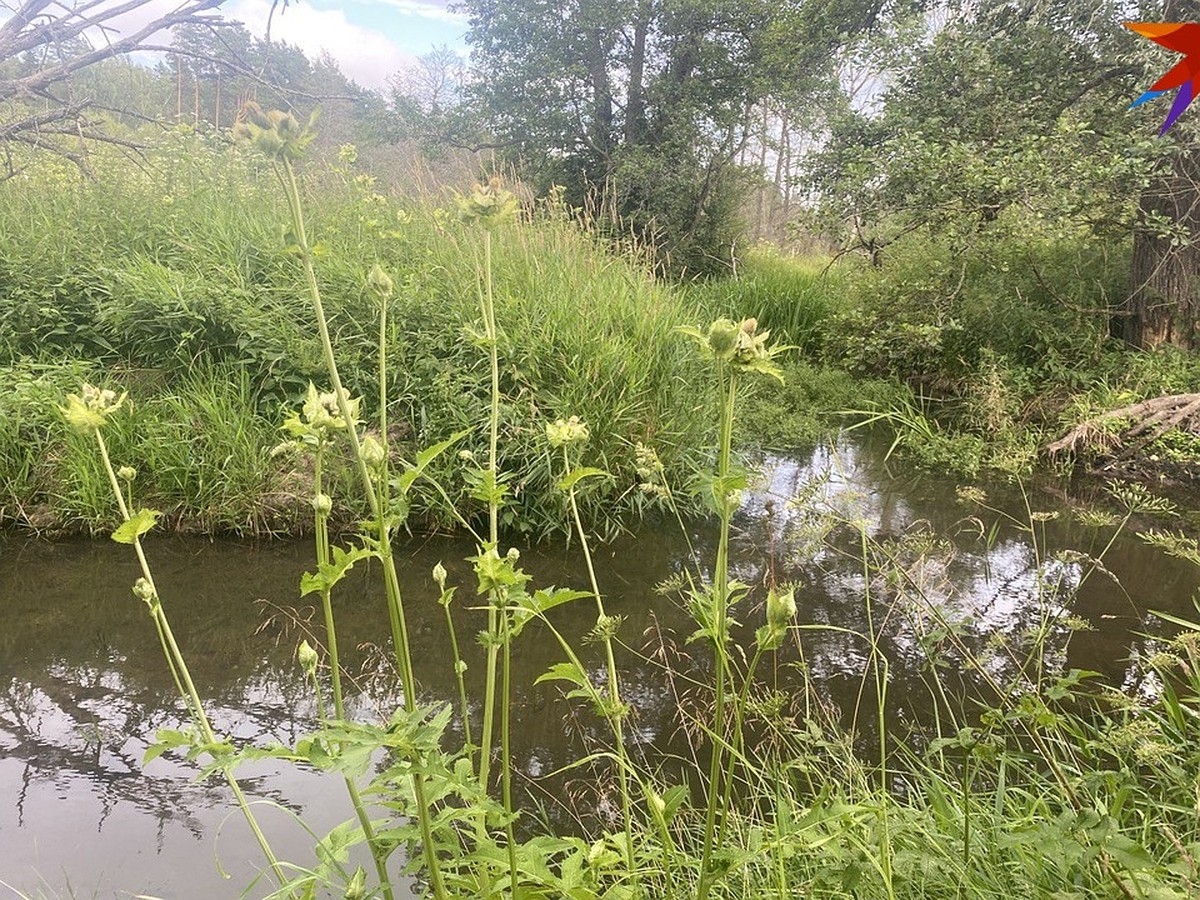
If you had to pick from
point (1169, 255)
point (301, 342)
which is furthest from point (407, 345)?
point (1169, 255)

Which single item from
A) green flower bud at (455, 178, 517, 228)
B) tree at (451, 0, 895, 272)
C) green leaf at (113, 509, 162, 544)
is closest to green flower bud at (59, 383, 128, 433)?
green leaf at (113, 509, 162, 544)

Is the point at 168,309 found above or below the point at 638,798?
above

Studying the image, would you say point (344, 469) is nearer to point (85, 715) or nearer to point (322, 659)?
point (322, 659)

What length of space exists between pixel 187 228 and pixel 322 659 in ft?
9.84

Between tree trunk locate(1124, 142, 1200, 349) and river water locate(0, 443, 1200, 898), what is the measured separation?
205cm

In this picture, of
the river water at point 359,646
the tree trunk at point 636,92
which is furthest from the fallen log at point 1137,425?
the tree trunk at point 636,92

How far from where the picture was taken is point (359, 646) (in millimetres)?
2373

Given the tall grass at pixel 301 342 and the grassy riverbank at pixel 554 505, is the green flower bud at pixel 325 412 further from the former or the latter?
the tall grass at pixel 301 342

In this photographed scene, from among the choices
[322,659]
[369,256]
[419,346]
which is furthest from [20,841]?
[369,256]

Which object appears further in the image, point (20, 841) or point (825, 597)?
point (825, 597)

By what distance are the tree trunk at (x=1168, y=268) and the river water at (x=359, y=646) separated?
6.72 ft

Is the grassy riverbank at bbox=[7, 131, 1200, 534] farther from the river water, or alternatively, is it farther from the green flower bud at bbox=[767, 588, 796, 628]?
the green flower bud at bbox=[767, 588, 796, 628]

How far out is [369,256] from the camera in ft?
13.4

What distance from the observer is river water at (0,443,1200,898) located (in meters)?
1.64
